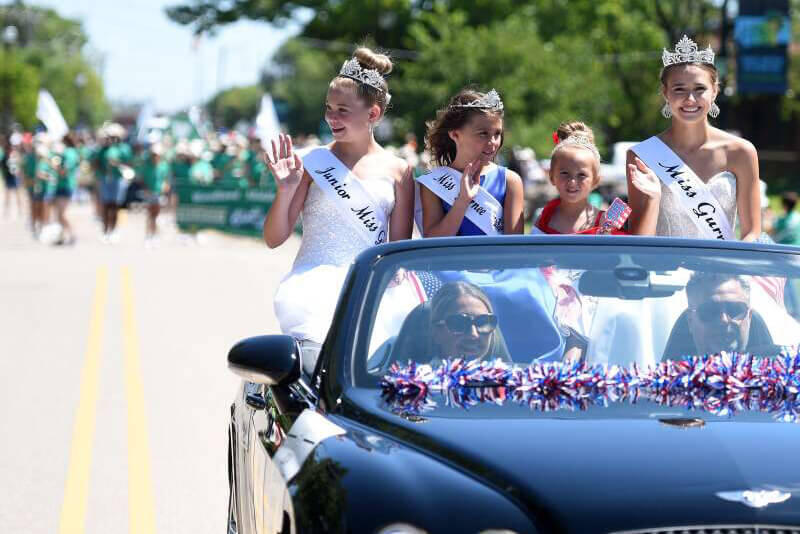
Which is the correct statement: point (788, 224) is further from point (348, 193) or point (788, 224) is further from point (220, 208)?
point (220, 208)

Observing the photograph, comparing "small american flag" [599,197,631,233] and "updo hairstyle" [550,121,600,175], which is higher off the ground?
"updo hairstyle" [550,121,600,175]

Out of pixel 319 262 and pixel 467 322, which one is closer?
pixel 467 322

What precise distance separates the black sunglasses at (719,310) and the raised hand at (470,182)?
171cm

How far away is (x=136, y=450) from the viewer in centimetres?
859

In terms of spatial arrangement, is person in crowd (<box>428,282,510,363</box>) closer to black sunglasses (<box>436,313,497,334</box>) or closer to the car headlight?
black sunglasses (<box>436,313,497,334</box>)

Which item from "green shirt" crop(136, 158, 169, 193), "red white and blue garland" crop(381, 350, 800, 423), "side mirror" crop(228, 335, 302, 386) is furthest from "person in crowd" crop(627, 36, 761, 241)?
"green shirt" crop(136, 158, 169, 193)

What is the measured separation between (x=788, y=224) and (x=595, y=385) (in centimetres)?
1365

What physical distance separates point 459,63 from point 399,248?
41136 mm

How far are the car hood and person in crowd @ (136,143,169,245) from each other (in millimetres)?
23684

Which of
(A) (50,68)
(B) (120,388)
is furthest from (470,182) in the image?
(A) (50,68)

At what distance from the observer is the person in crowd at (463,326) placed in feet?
14.0

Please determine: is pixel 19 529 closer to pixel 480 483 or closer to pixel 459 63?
pixel 480 483

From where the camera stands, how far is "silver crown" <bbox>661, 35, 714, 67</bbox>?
20.6 feet

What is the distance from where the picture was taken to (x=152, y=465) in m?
8.15
